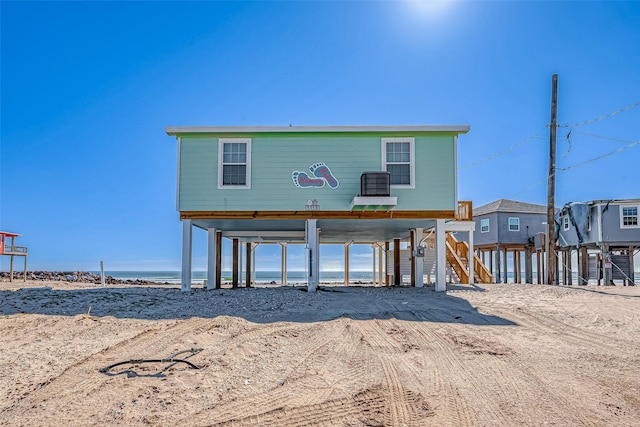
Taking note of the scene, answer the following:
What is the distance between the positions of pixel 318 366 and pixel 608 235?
24.8 m

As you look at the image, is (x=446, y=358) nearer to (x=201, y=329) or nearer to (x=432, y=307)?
(x=201, y=329)

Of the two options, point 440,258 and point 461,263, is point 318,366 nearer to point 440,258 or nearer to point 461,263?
point 440,258

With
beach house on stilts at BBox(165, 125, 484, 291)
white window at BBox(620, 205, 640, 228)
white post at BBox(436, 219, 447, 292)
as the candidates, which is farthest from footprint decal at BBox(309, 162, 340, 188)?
white window at BBox(620, 205, 640, 228)

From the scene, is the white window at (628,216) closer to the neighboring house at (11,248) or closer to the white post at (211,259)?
the white post at (211,259)

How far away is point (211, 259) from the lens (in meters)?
18.4

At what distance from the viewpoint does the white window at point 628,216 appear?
25.4 m

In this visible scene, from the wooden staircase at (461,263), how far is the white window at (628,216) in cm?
963

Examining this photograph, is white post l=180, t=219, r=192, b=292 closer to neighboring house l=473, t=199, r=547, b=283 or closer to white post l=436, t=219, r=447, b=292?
white post l=436, t=219, r=447, b=292

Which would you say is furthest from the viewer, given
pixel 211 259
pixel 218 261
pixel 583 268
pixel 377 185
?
pixel 583 268

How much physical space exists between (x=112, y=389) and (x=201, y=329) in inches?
123

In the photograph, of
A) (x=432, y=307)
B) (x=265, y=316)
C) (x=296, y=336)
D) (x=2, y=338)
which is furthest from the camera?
(x=432, y=307)

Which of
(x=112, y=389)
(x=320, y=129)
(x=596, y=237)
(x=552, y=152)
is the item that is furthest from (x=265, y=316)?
(x=596, y=237)

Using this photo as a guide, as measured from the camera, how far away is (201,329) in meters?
7.86


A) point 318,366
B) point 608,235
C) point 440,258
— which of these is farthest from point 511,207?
point 318,366
